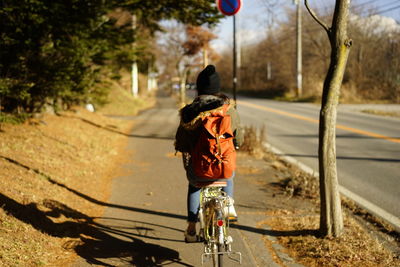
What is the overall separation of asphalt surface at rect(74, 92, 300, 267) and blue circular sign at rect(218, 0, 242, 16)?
11.1ft

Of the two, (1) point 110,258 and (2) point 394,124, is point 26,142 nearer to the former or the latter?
(1) point 110,258

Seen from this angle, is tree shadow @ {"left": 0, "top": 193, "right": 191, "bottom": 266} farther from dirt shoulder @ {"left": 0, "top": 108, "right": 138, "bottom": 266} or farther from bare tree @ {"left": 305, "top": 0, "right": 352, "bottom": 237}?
bare tree @ {"left": 305, "top": 0, "right": 352, "bottom": 237}

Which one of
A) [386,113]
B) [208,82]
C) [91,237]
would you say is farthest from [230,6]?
[386,113]

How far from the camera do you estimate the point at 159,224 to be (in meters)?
5.29

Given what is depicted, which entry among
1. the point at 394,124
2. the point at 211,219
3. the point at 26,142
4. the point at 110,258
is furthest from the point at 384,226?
the point at 394,124

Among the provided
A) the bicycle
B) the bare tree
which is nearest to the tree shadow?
the bicycle

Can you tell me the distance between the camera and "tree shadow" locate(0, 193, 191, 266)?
13.9 feet

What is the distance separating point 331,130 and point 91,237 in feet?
10.2

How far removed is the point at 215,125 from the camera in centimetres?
362

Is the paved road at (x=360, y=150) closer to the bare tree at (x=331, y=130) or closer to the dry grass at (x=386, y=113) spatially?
the dry grass at (x=386, y=113)

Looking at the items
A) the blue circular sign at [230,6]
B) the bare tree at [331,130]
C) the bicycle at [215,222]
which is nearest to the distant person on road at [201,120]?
Result: the bicycle at [215,222]

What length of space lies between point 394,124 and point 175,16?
10.2 metres

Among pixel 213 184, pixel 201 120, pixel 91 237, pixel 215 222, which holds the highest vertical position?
pixel 201 120

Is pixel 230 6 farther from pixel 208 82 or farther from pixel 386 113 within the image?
pixel 386 113
